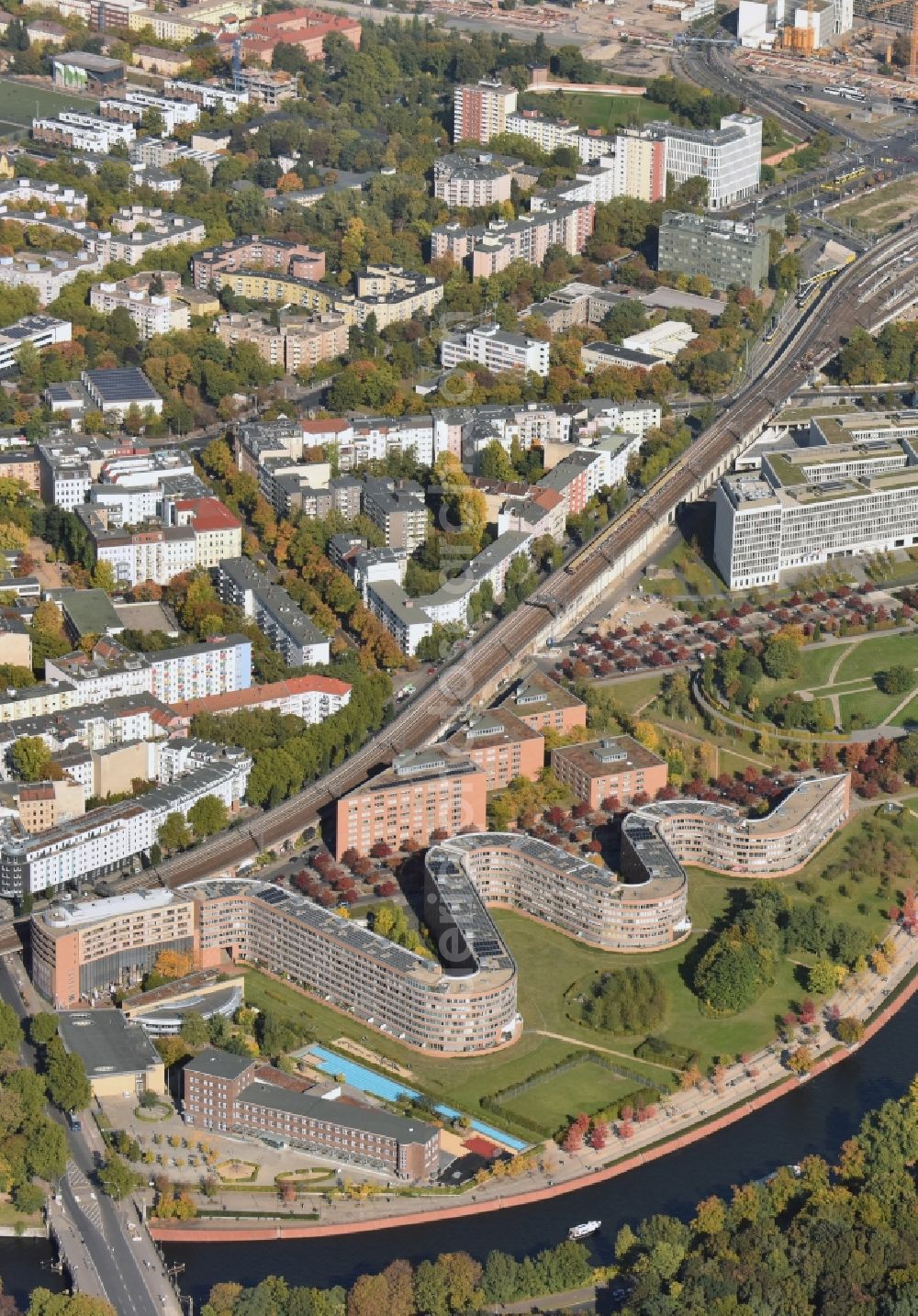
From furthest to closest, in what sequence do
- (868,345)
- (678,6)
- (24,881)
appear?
1. (678,6)
2. (868,345)
3. (24,881)

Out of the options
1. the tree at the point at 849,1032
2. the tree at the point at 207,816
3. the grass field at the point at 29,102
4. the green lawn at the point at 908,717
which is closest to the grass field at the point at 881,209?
the grass field at the point at 29,102

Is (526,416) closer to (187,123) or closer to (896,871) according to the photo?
(896,871)

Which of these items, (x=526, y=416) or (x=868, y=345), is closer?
(x=526, y=416)

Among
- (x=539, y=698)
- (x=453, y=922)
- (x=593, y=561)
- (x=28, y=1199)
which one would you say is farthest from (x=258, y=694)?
(x=28, y=1199)

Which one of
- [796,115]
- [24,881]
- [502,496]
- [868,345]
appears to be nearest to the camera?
[24,881]

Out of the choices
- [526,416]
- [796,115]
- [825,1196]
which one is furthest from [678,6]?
[825,1196]

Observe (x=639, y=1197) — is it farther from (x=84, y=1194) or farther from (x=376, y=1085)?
(x=84, y=1194)
